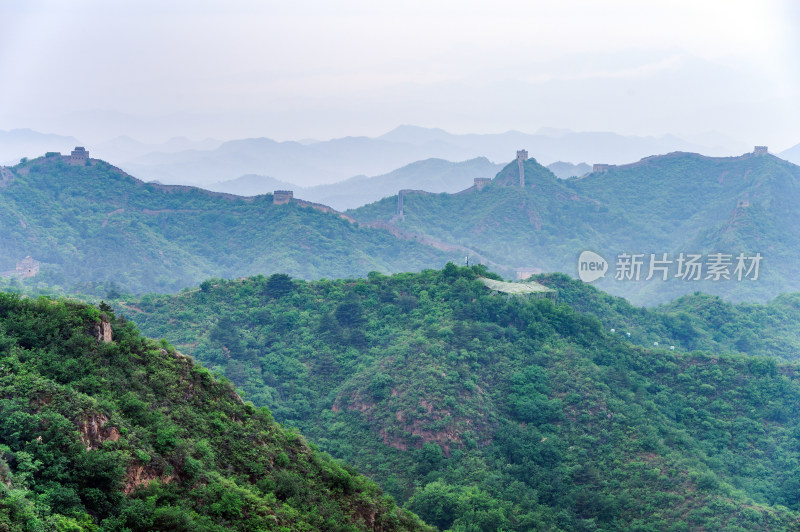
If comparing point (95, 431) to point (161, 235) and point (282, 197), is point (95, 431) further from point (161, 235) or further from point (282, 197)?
point (282, 197)

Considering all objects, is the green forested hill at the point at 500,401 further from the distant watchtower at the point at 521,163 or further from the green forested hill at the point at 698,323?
the distant watchtower at the point at 521,163

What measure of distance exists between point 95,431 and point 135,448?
31.2 inches

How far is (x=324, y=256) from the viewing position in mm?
78062

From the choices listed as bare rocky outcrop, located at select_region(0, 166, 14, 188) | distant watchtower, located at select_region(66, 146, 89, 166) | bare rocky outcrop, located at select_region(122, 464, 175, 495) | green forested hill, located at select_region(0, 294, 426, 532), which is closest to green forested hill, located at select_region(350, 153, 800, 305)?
distant watchtower, located at select_region(66, 146, 89, 166)

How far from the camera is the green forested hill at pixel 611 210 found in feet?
286

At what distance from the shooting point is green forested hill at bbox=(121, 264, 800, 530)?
2472 centimetres

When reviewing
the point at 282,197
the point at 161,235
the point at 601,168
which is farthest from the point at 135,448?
the point at 601,168

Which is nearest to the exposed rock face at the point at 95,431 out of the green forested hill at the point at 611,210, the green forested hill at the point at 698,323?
the green forested hill at the point at 698,323

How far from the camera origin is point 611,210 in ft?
337

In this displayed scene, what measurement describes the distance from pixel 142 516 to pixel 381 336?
23.8m

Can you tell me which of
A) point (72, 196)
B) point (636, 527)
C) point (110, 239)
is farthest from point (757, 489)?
point (72, 196)

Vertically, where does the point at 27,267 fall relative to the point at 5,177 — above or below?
below

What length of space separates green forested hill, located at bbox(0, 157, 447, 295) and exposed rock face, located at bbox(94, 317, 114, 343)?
51.6 m

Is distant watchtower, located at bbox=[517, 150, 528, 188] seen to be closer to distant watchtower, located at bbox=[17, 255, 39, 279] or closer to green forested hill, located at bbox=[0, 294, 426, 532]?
distant watchtower, located at bbox=[17, 255, 39, 279]
